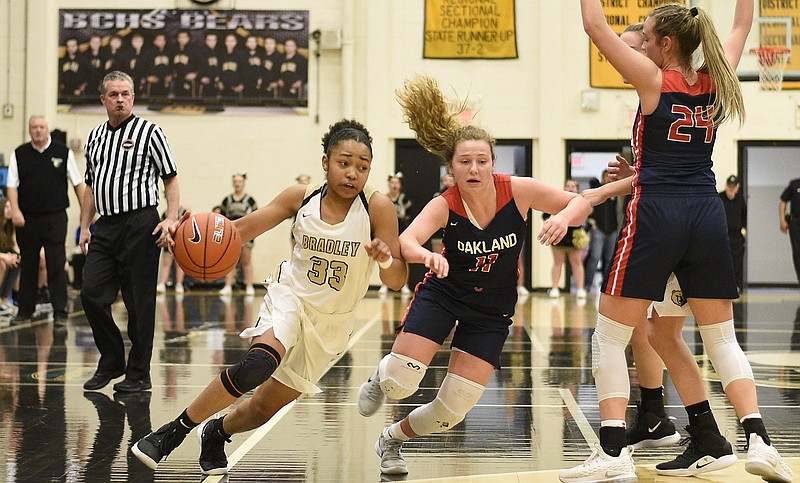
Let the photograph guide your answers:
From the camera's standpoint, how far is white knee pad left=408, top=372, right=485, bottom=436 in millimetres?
3990

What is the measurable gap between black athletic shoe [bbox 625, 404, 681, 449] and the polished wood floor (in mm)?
53

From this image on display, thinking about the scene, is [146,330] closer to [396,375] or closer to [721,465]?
[396,375]

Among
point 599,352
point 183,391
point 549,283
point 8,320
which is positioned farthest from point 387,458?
point 549,283

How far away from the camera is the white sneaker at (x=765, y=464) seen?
3.54m

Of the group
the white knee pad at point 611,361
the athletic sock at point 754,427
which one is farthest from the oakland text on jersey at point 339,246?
the athletic sock at point 754,427

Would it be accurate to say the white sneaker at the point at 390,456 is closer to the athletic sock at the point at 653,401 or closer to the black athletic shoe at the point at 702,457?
the black athletic shoe at the point at 702,457

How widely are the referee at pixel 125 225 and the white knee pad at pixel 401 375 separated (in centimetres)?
244

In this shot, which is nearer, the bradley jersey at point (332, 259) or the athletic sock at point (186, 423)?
the athletic sock at point (186, 423)

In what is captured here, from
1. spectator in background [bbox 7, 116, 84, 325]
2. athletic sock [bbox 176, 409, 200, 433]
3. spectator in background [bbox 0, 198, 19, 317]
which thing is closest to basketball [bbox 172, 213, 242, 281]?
athletic sock [bbox 176, 409, 200, 433]

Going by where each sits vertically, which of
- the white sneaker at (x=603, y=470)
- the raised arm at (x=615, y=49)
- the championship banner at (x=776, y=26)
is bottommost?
the white sneaker at (x=603, y=470)

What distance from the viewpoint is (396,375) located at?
4000mm

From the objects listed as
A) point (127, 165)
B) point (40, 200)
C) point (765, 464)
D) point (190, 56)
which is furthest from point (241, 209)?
point (765, 464)

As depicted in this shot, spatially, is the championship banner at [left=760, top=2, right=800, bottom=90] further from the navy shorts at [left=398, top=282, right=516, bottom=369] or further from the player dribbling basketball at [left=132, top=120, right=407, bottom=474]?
the player dribbling basketball at [left=132, top=120, right=407, bottom=474]

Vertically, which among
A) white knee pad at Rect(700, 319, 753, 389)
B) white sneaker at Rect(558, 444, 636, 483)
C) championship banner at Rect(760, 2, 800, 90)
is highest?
championship banner at Rect(760, 2, 800, 90)
